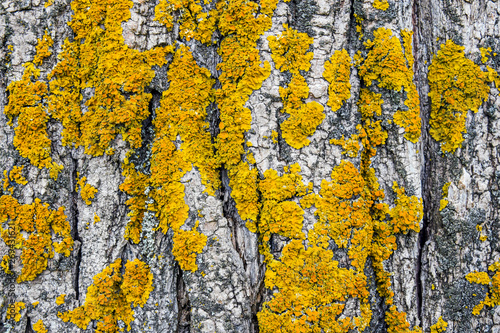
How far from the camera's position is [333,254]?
2.00 meters

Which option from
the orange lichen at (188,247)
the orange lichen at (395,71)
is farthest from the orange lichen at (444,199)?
the orange lichen at (188,247)

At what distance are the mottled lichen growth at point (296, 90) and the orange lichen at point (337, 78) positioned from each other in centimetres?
11

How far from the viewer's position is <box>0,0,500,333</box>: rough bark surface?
2.03 m

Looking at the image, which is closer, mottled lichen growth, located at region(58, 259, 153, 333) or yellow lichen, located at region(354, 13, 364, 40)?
mottled lichen growth, located at region(58, 259, 153, 333)

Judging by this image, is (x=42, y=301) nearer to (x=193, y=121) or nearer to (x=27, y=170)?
(x=27, y=170)

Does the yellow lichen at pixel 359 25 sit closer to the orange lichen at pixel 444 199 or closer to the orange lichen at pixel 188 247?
Answer: the orange lichen at pixel 444 199

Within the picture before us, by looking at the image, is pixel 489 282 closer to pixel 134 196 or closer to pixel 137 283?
pixel 137 283

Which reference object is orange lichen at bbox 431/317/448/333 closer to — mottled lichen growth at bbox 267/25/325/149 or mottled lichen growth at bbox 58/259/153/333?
mottled lichen growth at bbox 267/25/325/149

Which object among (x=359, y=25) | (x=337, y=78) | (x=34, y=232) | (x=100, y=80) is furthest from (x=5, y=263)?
(x=359, y=25)

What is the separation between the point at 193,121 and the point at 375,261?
1457 millimetres

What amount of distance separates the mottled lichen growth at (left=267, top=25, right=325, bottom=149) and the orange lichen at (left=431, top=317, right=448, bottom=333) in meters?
1.39

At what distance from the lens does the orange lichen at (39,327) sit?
204 centimetres

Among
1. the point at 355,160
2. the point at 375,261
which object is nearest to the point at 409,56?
the point at 355,160

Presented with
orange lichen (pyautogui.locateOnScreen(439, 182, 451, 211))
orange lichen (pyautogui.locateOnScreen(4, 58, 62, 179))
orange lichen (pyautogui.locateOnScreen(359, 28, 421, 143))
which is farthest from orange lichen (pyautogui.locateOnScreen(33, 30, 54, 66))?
orange lichen (pyautogui.locateOnScreen(439, 182, 451, 211))
